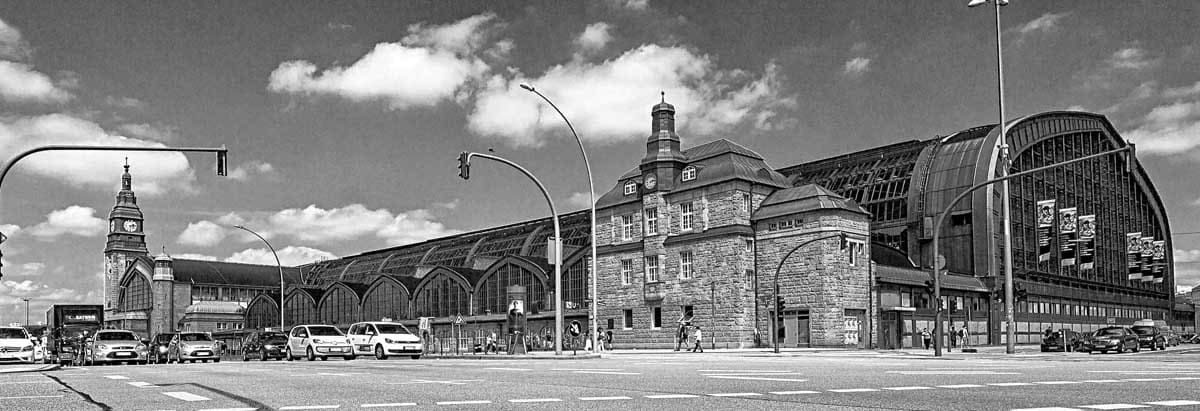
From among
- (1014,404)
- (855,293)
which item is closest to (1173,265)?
(855,293)

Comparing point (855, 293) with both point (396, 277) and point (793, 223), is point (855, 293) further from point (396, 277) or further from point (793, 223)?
point (396, 277)

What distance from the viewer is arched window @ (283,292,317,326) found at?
3993 inches

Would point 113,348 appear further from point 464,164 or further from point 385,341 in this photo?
point 464,164

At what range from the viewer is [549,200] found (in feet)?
117

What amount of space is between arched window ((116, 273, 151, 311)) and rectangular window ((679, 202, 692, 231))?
275 ft

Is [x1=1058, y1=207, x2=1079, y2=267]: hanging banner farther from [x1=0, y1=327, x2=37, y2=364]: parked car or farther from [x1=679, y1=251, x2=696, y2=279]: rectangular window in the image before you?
[x1=0, y1=327, x2=37, y2=364]: parked car

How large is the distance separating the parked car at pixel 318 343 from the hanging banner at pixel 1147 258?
65798 mm

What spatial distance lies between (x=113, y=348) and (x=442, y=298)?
147ft

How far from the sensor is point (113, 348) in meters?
39.8

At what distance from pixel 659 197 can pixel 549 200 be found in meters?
26.3

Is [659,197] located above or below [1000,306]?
above

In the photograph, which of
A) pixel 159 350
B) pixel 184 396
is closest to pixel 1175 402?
pixel 184 396

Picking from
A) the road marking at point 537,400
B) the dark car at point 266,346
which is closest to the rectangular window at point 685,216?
the dark car at point 266,346

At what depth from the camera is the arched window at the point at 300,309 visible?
101m
